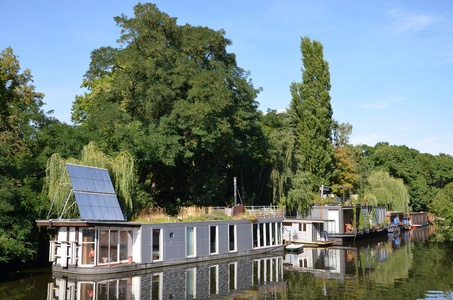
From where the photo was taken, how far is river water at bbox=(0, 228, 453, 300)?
64.5 ft

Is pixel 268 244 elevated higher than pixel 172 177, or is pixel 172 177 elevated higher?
pixel 172 177

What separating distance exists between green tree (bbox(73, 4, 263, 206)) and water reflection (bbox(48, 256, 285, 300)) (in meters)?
10.7

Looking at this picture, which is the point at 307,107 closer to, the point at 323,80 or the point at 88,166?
the point at 323,80

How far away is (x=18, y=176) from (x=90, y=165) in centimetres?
461

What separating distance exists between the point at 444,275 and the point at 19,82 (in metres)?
42.8

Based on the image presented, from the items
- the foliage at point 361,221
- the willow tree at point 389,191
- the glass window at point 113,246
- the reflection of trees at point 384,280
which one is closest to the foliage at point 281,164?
the foliage at point 361,221

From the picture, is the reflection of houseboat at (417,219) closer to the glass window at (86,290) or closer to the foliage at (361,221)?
the foliage at (361,221)

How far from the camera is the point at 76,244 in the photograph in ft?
77.7

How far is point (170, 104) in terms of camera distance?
Result: 36875 millimetres

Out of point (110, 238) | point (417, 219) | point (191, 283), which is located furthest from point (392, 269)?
point (417, 219)

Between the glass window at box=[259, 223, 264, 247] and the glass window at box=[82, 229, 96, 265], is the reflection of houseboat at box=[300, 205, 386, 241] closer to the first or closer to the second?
the glass window at box=[259, 223, 264, 247]

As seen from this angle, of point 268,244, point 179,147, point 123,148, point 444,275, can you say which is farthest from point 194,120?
point 444,275

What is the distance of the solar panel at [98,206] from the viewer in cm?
2347

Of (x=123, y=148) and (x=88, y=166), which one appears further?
(x=123, y=148)
